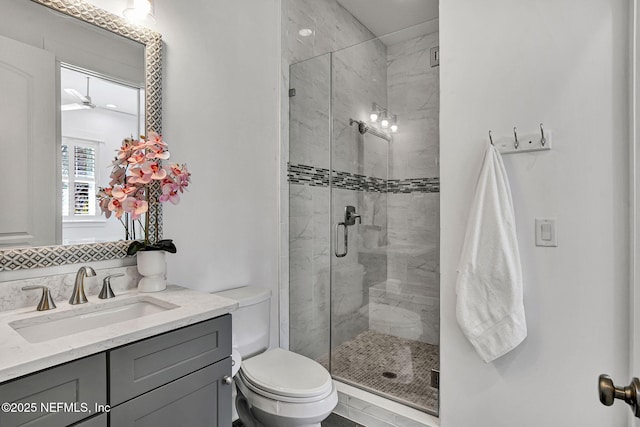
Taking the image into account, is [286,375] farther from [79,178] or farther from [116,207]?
[79,178]

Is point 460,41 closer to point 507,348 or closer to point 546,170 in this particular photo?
point 546,170

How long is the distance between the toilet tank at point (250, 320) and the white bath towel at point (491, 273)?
0.99 metres

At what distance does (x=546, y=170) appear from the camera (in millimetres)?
1475

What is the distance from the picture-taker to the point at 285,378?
1.58 meters

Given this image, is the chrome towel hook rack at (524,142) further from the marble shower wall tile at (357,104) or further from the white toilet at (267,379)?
the white toilet at (267,379)

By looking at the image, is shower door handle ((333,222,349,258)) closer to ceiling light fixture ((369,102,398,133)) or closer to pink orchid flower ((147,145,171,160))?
ceiling light fixture ((369,102,398,133))

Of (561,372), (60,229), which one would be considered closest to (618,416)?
(561,372)

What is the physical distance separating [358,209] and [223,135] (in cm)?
105

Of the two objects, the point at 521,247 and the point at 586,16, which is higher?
the point at 586,16

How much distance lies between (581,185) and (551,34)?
66 cm

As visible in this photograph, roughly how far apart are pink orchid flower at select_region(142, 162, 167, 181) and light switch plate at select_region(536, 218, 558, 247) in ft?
5.26

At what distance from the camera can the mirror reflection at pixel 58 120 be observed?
118 centimetres

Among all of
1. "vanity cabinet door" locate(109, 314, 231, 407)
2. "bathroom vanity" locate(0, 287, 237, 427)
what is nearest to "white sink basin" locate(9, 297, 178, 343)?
"bathroom vanity" locate(0, 287, 237, 427)

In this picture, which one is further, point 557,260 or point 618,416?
point 557,260
